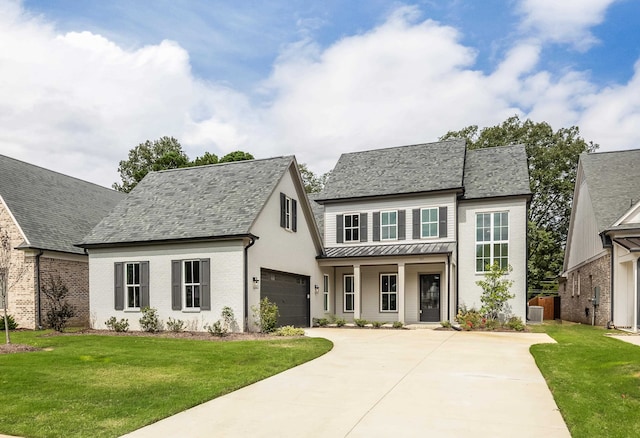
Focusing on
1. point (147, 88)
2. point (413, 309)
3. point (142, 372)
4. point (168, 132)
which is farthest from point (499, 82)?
point (168, 132)

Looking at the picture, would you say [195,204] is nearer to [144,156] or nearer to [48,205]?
[48,205]

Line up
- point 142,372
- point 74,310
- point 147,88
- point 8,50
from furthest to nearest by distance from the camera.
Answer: point 74,310 < point 147,88 < point 8,50 < point 142,372

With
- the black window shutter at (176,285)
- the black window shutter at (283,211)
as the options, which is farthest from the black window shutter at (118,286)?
the black window shutter at (283,211)

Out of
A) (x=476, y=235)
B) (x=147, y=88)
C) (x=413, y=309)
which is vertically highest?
(x=147, y=88)

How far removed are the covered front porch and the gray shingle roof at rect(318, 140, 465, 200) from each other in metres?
2.57

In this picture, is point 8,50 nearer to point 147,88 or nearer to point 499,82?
point 147,88

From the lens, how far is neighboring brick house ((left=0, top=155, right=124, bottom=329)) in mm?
19953

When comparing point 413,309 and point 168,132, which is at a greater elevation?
point 168,132

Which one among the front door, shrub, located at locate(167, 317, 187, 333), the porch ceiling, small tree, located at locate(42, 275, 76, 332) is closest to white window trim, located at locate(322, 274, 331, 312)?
the porch ceiling

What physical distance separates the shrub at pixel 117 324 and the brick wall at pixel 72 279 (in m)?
3.54

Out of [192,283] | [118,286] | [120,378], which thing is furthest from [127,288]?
[120,378]

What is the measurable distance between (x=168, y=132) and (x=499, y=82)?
35.6m

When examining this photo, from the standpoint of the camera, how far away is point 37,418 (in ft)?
20.7

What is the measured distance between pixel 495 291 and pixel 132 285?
1384 cm
